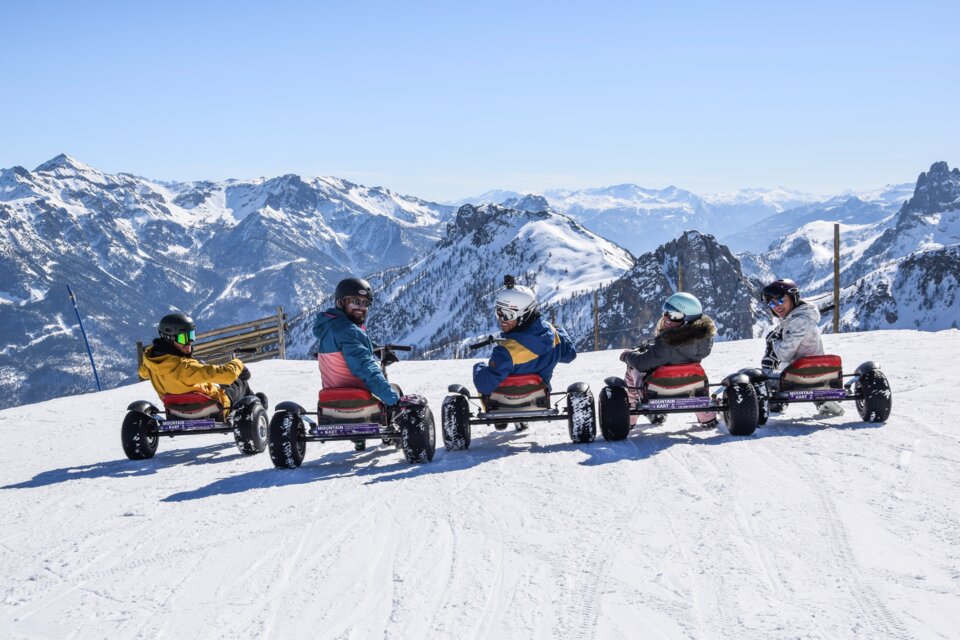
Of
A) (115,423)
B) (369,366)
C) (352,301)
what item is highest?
(352,301)

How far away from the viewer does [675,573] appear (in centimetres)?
498

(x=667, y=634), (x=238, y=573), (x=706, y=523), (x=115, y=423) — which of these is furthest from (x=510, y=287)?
(x=115, y=423)

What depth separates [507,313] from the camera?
953 cm

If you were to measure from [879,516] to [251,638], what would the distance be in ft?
14.4

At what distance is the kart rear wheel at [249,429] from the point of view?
10.1 meters

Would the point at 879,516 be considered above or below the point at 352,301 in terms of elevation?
below

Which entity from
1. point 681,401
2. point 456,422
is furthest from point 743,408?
point 456,422

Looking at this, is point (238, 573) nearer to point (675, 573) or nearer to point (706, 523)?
point (675, 573)

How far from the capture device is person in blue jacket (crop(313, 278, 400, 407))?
346 inches

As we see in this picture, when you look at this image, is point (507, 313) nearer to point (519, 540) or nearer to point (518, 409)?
point (518, 409)

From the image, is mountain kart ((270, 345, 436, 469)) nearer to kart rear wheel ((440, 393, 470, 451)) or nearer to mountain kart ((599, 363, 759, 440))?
kart rear wheel ((440, 393, 470, 451))

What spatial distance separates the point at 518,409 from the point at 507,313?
3.69 ft

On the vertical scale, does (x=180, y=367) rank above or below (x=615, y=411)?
above

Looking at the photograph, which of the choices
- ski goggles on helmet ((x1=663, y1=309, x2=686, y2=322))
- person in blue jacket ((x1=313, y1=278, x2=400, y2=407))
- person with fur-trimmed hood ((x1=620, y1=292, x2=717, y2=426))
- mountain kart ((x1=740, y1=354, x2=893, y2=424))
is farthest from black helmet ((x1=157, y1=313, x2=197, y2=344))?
mountain kart ((x1=740, y1=354, x2=893, y2=424))
